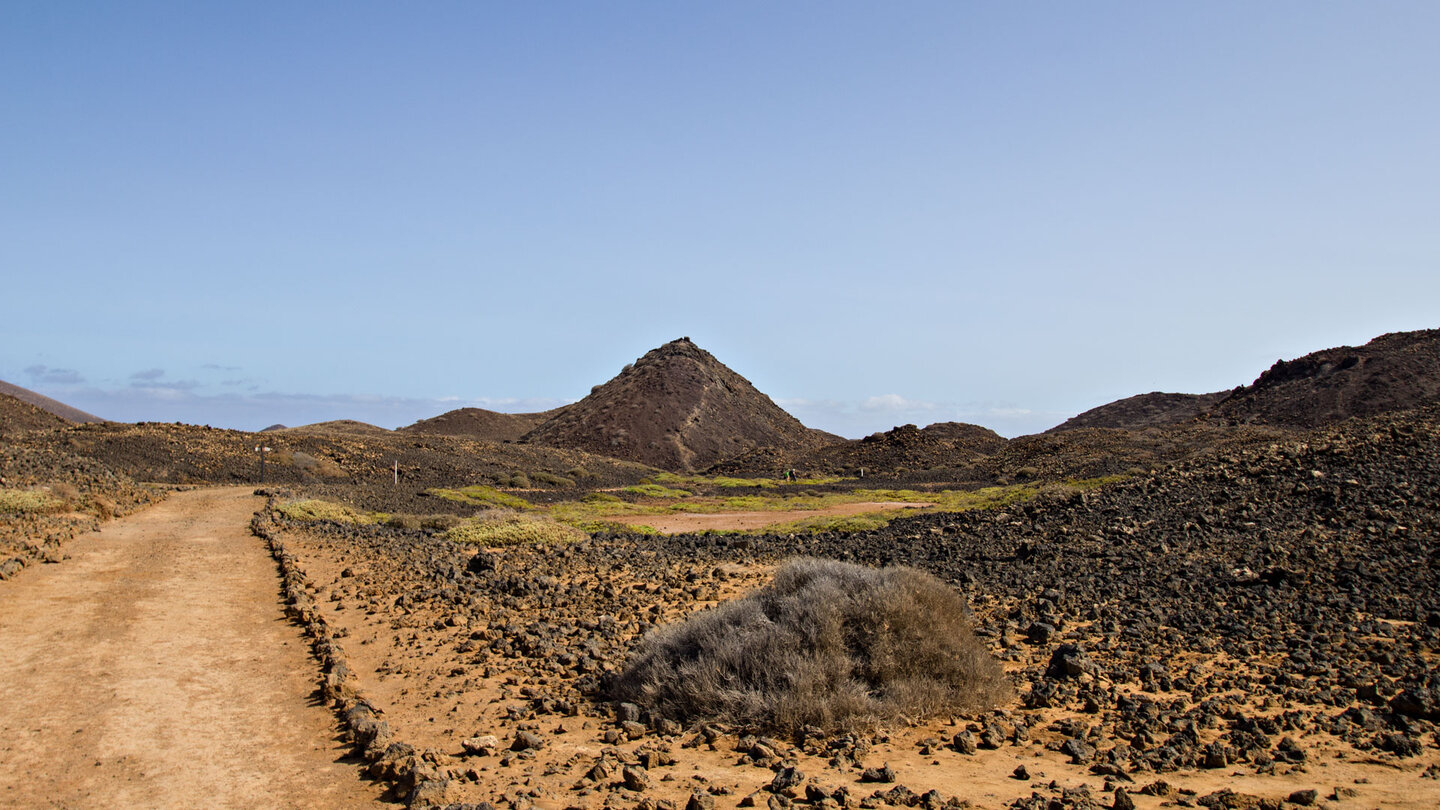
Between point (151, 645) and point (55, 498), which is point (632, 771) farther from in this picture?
point (55, 498)

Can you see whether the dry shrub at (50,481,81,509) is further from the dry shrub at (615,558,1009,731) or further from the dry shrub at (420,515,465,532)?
the dry shrub at (615,558,1009,731)

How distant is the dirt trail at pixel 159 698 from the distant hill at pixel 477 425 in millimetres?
75341

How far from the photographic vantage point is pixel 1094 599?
11203 millimetres

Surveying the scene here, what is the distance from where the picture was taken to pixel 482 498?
34.9 meters

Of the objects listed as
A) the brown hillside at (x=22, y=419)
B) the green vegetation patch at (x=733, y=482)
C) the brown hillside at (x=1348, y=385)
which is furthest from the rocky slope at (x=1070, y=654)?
the brown hillside at (x=1348, y=385)

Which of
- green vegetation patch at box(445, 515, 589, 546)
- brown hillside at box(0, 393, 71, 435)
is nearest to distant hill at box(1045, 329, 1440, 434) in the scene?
green vegetation patch at box(445, 515, 589, 546)

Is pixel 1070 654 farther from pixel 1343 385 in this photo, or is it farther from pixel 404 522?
pixel 1343 385

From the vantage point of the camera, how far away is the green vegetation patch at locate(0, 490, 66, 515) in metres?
18.6

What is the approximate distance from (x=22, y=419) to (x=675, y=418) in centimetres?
4573

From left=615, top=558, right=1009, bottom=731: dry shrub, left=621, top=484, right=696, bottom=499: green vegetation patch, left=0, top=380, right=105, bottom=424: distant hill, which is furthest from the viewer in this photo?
left=0, top=380, right=105, bottom=424: distant hill

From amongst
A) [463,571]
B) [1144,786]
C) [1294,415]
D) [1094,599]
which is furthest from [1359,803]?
[1294,415]

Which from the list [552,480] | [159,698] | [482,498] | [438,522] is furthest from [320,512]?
[552,480]

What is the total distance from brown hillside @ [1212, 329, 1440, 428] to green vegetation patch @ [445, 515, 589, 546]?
5230 cm

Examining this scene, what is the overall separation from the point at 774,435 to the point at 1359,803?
261 ft
